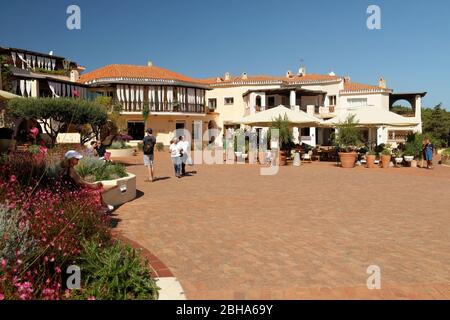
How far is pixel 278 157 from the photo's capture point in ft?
62.7

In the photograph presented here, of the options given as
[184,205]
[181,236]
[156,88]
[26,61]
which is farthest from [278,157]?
[26,61]

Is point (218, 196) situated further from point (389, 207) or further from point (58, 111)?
point (58, 111)

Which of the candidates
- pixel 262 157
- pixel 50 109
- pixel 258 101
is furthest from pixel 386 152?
pixel 258 101

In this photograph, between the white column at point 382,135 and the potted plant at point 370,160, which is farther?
the white column at point 382,135

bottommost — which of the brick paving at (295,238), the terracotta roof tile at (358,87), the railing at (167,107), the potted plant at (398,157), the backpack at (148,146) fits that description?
the brick paving at (295,238)

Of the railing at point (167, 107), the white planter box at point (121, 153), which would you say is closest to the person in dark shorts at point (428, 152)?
the white planter box at point (121, 153)

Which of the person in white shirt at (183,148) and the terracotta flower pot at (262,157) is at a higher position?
the person in white shirt at (183,148)

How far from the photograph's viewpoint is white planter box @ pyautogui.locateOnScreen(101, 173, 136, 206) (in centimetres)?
818

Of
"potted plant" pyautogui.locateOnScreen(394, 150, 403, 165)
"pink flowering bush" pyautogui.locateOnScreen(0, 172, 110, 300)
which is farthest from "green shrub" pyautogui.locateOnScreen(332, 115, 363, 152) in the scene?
"pink flowering bush" pyautogui.locateOnScreen(0, 172, 110, 300)

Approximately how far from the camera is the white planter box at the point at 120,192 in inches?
322

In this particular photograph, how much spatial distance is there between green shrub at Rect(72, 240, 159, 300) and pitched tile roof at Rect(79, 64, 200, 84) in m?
37.0

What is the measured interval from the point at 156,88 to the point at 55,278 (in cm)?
3831

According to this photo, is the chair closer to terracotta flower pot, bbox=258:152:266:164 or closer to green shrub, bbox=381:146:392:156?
terracotta flower pot, bbox=258:152:266:164

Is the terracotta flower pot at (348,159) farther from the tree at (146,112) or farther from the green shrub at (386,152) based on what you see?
the tree at (146,112)
